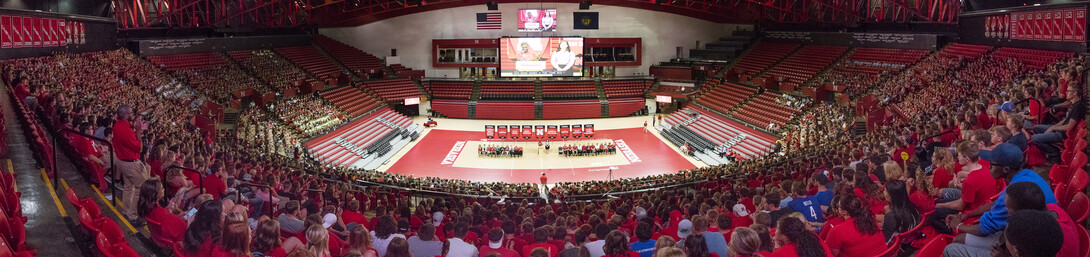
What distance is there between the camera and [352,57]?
48.4 metres

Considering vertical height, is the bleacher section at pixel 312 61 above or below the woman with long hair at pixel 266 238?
above

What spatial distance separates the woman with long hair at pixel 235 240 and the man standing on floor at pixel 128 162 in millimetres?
3711

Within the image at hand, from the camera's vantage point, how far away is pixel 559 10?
1933 inches

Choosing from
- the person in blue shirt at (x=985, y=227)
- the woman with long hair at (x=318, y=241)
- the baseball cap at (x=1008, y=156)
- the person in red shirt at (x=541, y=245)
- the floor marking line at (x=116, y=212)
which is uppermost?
the baseball cap at (x=1008, y=156)

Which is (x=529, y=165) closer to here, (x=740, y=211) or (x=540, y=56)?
(x=540, y=56)

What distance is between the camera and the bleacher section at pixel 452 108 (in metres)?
46.5

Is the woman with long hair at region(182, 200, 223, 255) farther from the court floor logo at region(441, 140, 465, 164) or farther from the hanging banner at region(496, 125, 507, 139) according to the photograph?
the hanging banner at region(496, 125, 507, 139)

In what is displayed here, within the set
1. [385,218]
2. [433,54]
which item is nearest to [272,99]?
[433,54]

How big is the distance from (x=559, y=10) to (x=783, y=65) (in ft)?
52.5

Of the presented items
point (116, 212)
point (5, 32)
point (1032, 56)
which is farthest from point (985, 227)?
point (5, 32)

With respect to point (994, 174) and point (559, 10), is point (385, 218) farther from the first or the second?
point (559, 10)

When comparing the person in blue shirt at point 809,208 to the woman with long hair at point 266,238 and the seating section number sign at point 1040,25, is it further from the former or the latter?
the seating section number sign at point 1040,25

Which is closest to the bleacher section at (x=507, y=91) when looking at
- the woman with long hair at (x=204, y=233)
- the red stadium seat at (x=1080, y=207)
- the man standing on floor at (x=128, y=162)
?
the man standing on floor at (x=128, y=162)

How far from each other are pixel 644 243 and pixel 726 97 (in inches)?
1440
